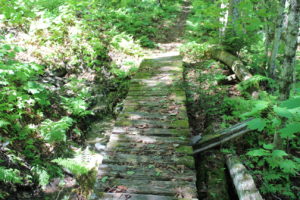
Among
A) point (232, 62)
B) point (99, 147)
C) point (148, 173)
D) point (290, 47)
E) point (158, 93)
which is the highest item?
point (290, 47)

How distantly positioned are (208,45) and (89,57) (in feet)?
16.7

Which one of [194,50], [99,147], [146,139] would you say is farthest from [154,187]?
[194,50]

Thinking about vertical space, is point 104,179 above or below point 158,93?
below

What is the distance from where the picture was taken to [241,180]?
406 centimetres

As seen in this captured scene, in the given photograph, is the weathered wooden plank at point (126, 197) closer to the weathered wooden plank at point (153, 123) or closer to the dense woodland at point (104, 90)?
the dense woodland at point (104, 90)

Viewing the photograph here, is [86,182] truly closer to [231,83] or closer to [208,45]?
[231,83]

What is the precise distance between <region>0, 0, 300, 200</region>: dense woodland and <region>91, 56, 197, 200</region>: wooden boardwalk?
0.80 metres

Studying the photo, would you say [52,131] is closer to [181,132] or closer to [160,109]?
[160,109]

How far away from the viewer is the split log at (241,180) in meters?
3.70

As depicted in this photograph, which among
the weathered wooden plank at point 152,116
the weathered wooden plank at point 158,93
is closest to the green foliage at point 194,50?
the weathered wooden plank at point 158,93

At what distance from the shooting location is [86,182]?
16.8 feet

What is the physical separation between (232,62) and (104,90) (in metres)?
4.69

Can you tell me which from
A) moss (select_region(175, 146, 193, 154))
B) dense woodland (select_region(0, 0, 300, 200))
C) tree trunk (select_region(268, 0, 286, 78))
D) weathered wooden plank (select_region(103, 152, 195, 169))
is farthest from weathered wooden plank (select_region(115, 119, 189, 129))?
tree trunk (select_region(268, 0, 286, 78))

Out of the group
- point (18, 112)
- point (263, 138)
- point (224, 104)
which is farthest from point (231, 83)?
point (18, 112)
